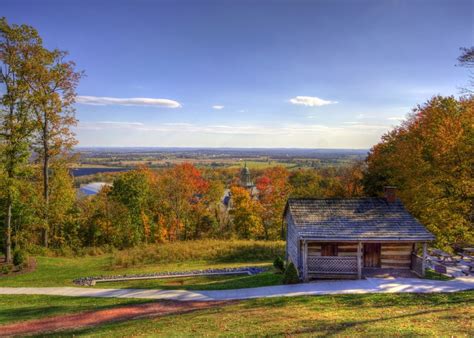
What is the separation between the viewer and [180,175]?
136 ft

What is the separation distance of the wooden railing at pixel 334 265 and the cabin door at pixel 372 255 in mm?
2104

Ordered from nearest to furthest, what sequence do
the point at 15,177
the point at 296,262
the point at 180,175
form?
the point at 296,262, the point at 15,177, the point at 180,175

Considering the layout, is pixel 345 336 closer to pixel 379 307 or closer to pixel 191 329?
pixel 379 307

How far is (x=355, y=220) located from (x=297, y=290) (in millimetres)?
5787

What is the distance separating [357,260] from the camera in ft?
61.4

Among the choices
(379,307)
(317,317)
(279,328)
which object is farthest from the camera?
(379,307)

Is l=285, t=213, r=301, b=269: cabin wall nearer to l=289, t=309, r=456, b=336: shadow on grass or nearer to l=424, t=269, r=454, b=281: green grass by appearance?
l=424, t=269, r=454, b=281: green grass

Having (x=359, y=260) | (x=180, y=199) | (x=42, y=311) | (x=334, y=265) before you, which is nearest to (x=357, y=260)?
(x=359, y=260)

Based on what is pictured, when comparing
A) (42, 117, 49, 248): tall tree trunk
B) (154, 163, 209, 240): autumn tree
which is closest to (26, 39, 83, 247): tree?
(42, 117, 49, 248): tall tree trunk

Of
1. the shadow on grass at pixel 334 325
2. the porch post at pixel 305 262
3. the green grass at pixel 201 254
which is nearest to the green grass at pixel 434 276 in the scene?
→ the porch post at pixel 305 262

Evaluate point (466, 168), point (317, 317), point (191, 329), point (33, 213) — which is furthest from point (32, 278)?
point (466, 168)

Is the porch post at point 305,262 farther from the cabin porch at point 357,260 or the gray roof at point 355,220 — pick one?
the gray roof at point 355,220

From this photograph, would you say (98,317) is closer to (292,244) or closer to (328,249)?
(292,244)

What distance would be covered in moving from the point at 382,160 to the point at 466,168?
10668 mm
